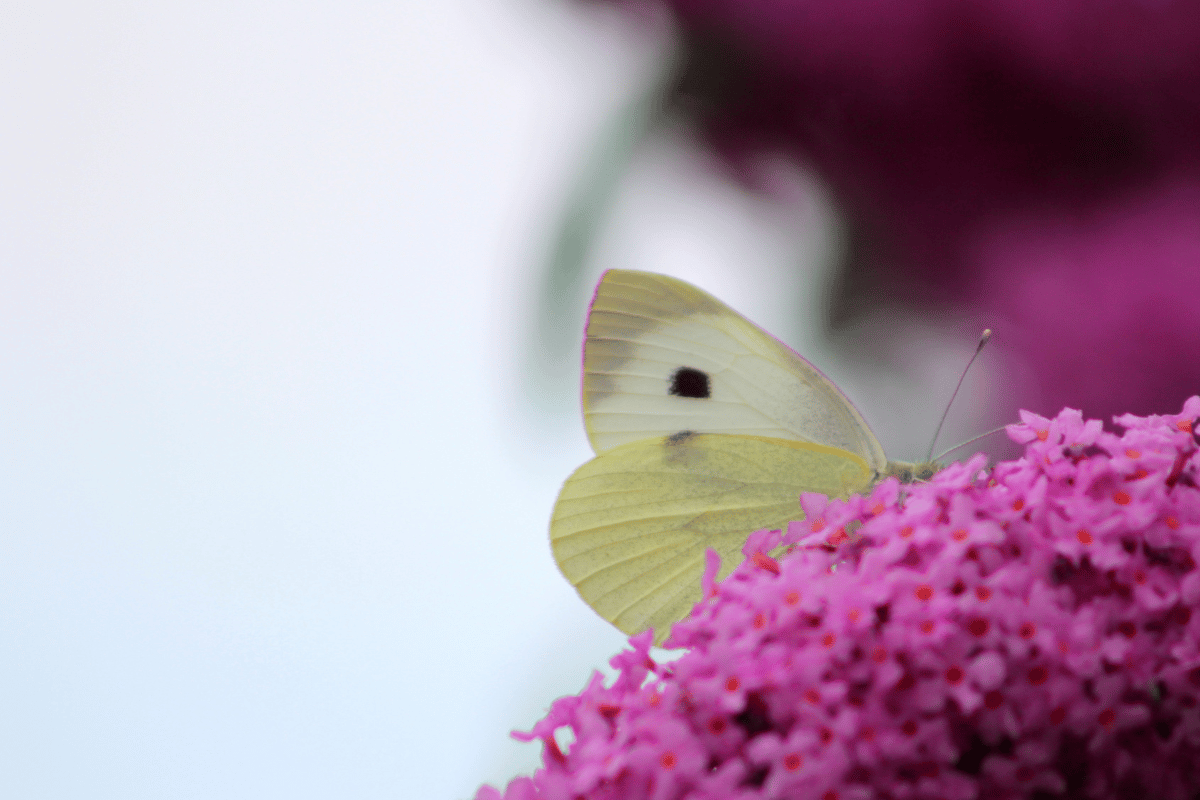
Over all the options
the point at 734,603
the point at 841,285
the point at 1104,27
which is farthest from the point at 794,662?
the point at 1104,27

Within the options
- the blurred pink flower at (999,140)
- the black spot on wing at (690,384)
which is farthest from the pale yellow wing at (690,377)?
the blurred pink flower at (999,140)

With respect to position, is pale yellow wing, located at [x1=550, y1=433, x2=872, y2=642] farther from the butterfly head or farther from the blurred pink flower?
the blurred pink flower

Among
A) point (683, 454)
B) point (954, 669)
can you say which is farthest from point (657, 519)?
point (954, 669)

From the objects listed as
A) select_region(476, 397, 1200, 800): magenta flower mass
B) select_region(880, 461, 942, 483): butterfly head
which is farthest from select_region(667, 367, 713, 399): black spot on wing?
select_region(476, 397, 1200, 800): magenta flower mass

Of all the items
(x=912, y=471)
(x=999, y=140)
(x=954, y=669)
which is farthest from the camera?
(x=999, y=140)

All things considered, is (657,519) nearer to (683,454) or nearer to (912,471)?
(683,454)

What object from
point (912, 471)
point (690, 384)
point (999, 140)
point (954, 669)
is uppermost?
point (999, 140)

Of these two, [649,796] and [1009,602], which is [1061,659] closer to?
[1009,602]
